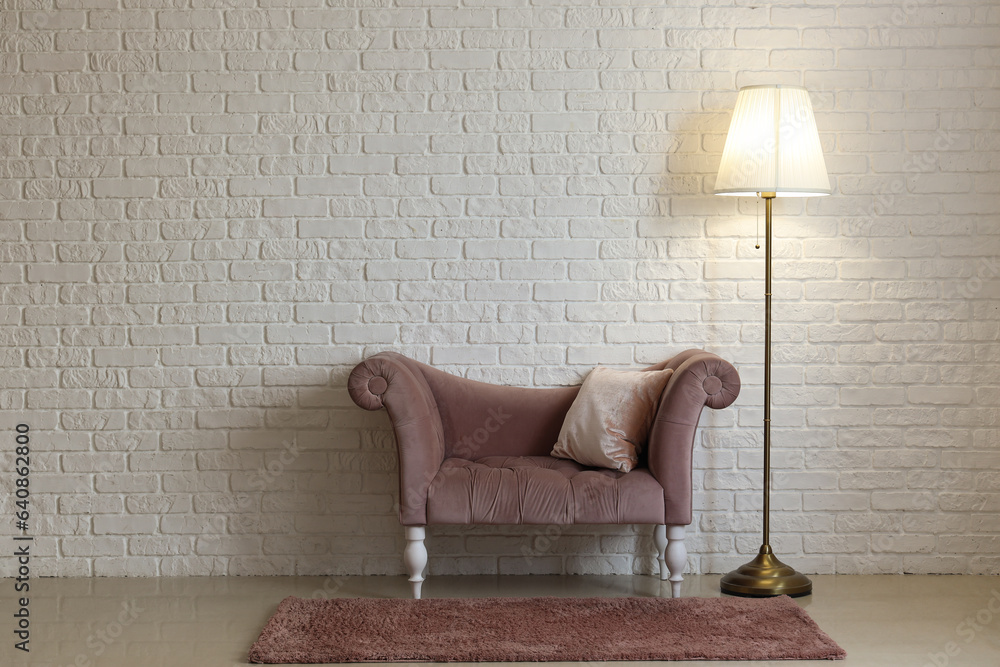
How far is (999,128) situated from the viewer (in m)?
3.62

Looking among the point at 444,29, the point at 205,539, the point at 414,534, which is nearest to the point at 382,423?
the point at 414,534

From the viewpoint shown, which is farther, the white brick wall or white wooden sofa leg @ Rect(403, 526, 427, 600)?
the white brick wall

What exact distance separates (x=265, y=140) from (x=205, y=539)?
1.59 metres

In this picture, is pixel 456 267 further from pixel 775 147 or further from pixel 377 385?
pixel 775 147

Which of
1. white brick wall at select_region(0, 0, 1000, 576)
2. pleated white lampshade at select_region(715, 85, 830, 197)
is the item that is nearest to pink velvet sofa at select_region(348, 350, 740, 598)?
white brick wall at select_region(0, 0, 1000, 576)

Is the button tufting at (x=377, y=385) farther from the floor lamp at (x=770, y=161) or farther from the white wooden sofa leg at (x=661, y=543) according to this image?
the floor lamp at (x=770, y=161)

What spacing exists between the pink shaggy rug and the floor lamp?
14 cm

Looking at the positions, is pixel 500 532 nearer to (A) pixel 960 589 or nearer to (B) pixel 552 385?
(B) pixel 552 385

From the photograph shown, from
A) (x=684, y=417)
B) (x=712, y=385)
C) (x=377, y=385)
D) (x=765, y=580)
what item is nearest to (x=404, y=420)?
(x=377, y=385)

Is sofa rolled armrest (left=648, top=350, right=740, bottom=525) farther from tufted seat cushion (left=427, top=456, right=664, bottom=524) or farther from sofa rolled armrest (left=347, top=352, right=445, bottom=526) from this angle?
sofa rolled armrest (left=347, top=352, right=445, bottom=526)

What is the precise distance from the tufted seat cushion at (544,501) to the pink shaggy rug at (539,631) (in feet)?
0.98

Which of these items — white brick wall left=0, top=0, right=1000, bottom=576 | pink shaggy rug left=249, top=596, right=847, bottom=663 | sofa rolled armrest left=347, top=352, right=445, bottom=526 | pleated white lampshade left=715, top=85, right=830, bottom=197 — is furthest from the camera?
white brick wall left=0, top=0, right=1000, bottom=576

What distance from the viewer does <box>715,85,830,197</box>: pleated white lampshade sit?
3.24 m

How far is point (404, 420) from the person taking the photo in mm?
3152
